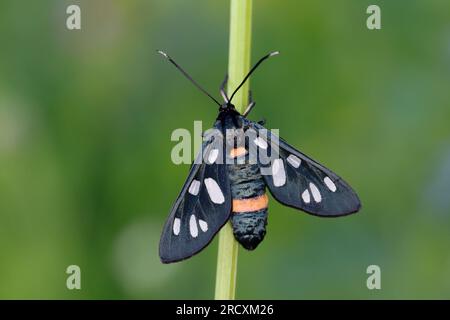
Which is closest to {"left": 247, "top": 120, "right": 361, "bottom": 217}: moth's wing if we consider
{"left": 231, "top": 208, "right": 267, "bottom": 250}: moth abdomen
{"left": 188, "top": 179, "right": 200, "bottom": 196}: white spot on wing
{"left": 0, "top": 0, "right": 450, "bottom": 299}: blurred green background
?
{"left": 231, "top": 208, "right": 267, "bottom": 250}: moth abdomen

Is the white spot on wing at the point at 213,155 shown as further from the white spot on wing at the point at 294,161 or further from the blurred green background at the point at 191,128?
the blurred green background at the point at 191,128

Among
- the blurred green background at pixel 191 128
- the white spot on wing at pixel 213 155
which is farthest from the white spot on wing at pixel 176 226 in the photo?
the blurred green background at pixel 191 128

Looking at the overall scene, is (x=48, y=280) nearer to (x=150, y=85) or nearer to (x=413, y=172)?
(x=150, y=85)

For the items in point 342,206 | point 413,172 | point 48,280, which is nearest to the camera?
point 342,206

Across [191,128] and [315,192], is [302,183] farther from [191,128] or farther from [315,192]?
[191,128]

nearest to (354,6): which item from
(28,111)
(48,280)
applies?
(28,111)
